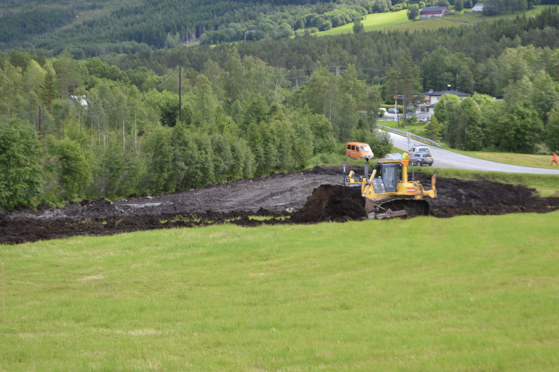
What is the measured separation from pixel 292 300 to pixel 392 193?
15934 mm

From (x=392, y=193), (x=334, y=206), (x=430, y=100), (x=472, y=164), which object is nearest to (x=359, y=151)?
(x=472, y=164)

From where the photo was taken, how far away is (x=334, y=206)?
Result: 2991 cm

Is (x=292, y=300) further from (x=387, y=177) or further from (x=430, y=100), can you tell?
(x=430, y=100)

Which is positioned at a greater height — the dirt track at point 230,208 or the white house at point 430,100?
the dirt track at point 230,208

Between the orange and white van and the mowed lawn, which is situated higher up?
the mowed lawn

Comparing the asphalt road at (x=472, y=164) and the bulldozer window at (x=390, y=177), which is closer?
the bulldozer window at (x=390, y=177)

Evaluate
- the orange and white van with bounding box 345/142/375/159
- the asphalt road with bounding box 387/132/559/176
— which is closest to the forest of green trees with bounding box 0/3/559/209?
the orange and white van with bounding box 345/142/375/159

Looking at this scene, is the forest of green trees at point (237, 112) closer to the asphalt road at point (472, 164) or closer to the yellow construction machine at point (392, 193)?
the asphalt road at point (472, 164)

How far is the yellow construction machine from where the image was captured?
29.4m

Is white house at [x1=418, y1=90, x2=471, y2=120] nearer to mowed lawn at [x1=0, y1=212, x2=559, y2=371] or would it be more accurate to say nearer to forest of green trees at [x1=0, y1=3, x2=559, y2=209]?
forest of green trees at [x1=0, y1=3, x2=559, y2=209]

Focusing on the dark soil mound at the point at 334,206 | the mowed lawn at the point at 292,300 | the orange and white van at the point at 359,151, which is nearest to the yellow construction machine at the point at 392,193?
the dark soil mound at the point at 334,206

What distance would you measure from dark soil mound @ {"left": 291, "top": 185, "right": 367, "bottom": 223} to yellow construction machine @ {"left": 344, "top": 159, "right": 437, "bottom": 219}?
48 centimetres

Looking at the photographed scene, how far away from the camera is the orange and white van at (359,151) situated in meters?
71.6

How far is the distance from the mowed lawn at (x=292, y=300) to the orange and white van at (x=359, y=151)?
45035 mm
